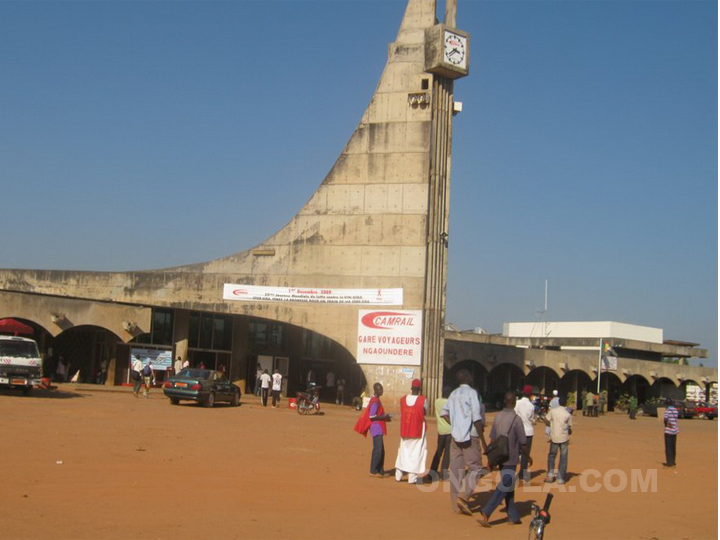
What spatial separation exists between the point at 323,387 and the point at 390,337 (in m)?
9.86

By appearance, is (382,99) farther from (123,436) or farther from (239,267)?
(123,436)

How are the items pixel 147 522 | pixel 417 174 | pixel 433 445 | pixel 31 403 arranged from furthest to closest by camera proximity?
pixel 417 174, pixel 31 403, pixel 433 445, pixel 147 522

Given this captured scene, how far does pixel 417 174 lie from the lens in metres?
36.0

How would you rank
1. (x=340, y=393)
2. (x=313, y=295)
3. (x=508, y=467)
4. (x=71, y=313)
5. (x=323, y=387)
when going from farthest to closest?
(x=323, y=387) < (x=340, y=393) < (x=313, y=295) < (x=71, y=313) < (x=508, y=467)

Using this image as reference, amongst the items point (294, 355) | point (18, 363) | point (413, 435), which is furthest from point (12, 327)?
point (413, 435)

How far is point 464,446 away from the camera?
11.5 meters

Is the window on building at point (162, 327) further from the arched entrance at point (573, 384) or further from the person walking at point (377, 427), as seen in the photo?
the arched entrance at point (573, 384)

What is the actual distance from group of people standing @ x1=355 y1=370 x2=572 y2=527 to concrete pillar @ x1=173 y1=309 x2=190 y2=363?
84.2 ft

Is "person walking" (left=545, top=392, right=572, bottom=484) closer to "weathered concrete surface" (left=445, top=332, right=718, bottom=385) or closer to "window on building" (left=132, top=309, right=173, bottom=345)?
"window on building" (left=132, top=309, right=173, bottom=345)

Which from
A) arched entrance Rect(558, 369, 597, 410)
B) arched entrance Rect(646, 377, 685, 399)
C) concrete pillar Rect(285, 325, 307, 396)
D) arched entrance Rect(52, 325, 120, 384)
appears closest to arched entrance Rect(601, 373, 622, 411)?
arched entrance Rect(558, 369, 597, 410)

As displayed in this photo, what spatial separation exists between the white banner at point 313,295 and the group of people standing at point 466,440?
66.9ft

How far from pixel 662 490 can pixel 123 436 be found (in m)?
10.6

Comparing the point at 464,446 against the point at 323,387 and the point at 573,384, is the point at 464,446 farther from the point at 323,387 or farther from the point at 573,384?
the point at 573,384

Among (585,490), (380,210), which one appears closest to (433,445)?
(585,490)
